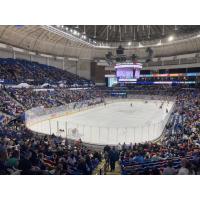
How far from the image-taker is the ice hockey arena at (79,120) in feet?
26.9

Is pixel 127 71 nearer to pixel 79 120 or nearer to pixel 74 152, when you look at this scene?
pixel 79 120

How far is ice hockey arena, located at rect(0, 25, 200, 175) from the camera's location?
26.9 ft

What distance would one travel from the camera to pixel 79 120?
83.0 feet

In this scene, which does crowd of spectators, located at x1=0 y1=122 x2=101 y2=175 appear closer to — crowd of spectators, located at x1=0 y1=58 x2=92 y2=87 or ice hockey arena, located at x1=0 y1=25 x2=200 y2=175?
ice hockey arena, located at x1=0 y1=25 x2=200 y2=175

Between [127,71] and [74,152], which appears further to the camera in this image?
[127,71]

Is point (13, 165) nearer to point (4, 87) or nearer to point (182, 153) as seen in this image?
point (182, 153)

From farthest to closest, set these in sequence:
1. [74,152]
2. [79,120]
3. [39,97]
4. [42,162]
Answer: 1. [39,97]
2. [79,120]
3. [74,152]
4. [42,162]

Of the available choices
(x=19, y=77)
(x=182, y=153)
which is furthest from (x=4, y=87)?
(x=182, y=153)

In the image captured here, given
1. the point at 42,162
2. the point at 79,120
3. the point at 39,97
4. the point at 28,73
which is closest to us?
the point at 42,162

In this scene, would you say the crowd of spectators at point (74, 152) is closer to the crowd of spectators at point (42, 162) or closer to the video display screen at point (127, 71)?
the crowd of spectators at point (42, 162)

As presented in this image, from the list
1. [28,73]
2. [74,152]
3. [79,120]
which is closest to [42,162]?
[74,152]

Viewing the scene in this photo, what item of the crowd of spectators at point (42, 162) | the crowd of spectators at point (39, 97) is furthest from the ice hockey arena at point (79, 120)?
the crowd of spectators at point (39, 97)

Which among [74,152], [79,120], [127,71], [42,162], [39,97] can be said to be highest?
[127,71]
